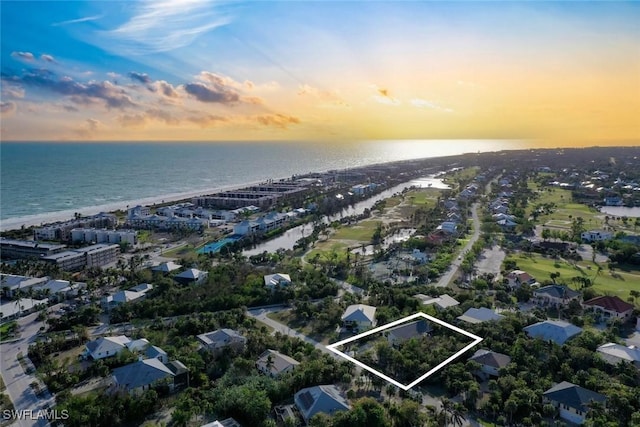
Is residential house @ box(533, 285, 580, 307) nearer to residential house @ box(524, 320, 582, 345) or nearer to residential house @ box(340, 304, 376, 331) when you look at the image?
residential house @ box(524, 320, 582, 345)

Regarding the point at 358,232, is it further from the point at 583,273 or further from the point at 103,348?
the point at 103,348

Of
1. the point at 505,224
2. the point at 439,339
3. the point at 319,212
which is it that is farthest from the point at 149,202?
the point at 439,339

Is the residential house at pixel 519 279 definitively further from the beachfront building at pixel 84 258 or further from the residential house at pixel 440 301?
the beachfront building at pixel 84 258

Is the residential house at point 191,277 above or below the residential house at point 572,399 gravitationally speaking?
above

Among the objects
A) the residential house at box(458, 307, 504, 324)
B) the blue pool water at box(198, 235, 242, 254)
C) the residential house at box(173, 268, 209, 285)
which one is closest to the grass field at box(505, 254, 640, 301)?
the residential house at box(458, 307, 504, 324)

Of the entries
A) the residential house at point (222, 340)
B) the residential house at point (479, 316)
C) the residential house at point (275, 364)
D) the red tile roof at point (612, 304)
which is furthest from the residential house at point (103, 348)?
the red tile roof at point (612, 304)

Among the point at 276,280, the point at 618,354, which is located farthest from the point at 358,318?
the point at 618,354
